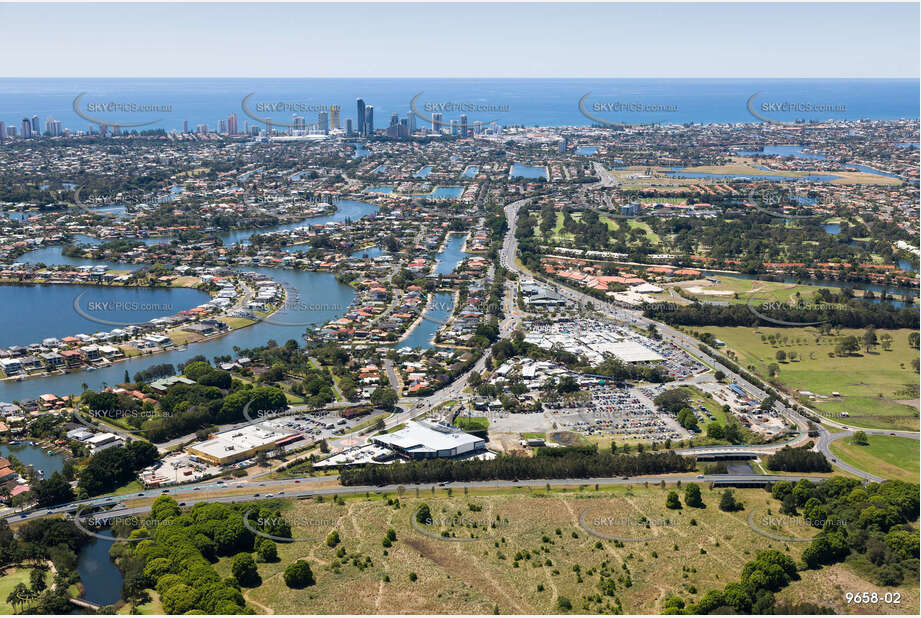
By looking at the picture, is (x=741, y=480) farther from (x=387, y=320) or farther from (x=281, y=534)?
(x=387, y=320)

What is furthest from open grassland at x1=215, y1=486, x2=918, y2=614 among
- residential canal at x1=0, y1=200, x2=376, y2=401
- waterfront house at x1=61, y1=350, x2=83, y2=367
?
waterfront house at x1=61, y1=350, x2=83, y2=367

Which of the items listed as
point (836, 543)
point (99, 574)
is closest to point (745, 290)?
point (836, 543)

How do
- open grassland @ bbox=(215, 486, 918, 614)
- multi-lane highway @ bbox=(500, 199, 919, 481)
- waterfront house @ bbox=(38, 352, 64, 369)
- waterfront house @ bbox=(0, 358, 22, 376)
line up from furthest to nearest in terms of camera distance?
waterfront house @ bbox=(38, 352, 64, 369), waterfront house @ bbox=(0, 358, 22, 376), multi-lane highway @ bbox=(500, 199, 919, 481), open grassland @ bbox=(215, 486, 918, 614)

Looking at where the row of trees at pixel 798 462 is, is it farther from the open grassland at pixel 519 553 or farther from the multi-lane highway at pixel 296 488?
the open grassland at pixel 519 553

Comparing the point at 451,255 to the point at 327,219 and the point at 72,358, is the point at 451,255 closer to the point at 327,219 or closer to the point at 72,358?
the point at 327,219

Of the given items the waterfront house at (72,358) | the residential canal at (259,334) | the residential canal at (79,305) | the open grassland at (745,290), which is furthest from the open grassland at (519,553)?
the open grassland at (745,290)

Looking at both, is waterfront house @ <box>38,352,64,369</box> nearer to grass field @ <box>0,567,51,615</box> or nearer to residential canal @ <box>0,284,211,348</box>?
residential canal @ <box>0,284,211,348</box>
